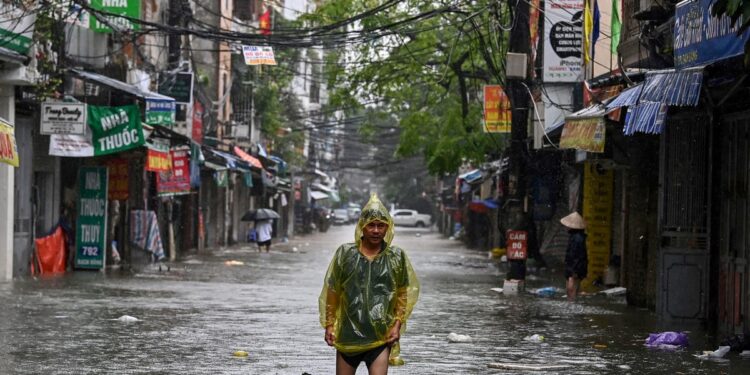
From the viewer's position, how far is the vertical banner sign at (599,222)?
28625 millimetres

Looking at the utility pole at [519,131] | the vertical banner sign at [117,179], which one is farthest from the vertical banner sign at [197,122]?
the utility pole at [519,131]

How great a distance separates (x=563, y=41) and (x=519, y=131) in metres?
2.27

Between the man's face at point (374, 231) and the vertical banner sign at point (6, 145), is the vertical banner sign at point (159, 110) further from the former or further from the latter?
the man's face at point (374, 231)

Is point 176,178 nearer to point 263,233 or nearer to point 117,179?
point 117,179

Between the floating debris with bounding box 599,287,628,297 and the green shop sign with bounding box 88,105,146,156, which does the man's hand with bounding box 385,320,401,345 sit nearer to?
the floating debris with bounding box 599,287,628,297

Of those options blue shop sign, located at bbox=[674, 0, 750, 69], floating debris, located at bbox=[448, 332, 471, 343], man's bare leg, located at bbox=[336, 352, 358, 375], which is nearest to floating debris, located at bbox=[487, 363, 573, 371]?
floating debris, located at bbox=[448, 332, 471, 343]

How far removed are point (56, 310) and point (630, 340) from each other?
7.81 m

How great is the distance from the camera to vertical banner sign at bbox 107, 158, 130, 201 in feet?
100.0

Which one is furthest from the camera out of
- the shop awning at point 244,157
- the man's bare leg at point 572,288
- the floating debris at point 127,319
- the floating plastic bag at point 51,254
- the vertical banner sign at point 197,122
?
the shop awning at point 244,157

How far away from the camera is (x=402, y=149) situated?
46031 millimetres

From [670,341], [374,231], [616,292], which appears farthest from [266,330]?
[616,292]

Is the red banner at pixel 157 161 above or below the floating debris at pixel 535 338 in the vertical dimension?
above

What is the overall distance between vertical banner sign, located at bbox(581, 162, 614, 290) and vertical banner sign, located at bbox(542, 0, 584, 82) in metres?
2.27

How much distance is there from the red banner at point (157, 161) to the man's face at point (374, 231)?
72.6 feet
